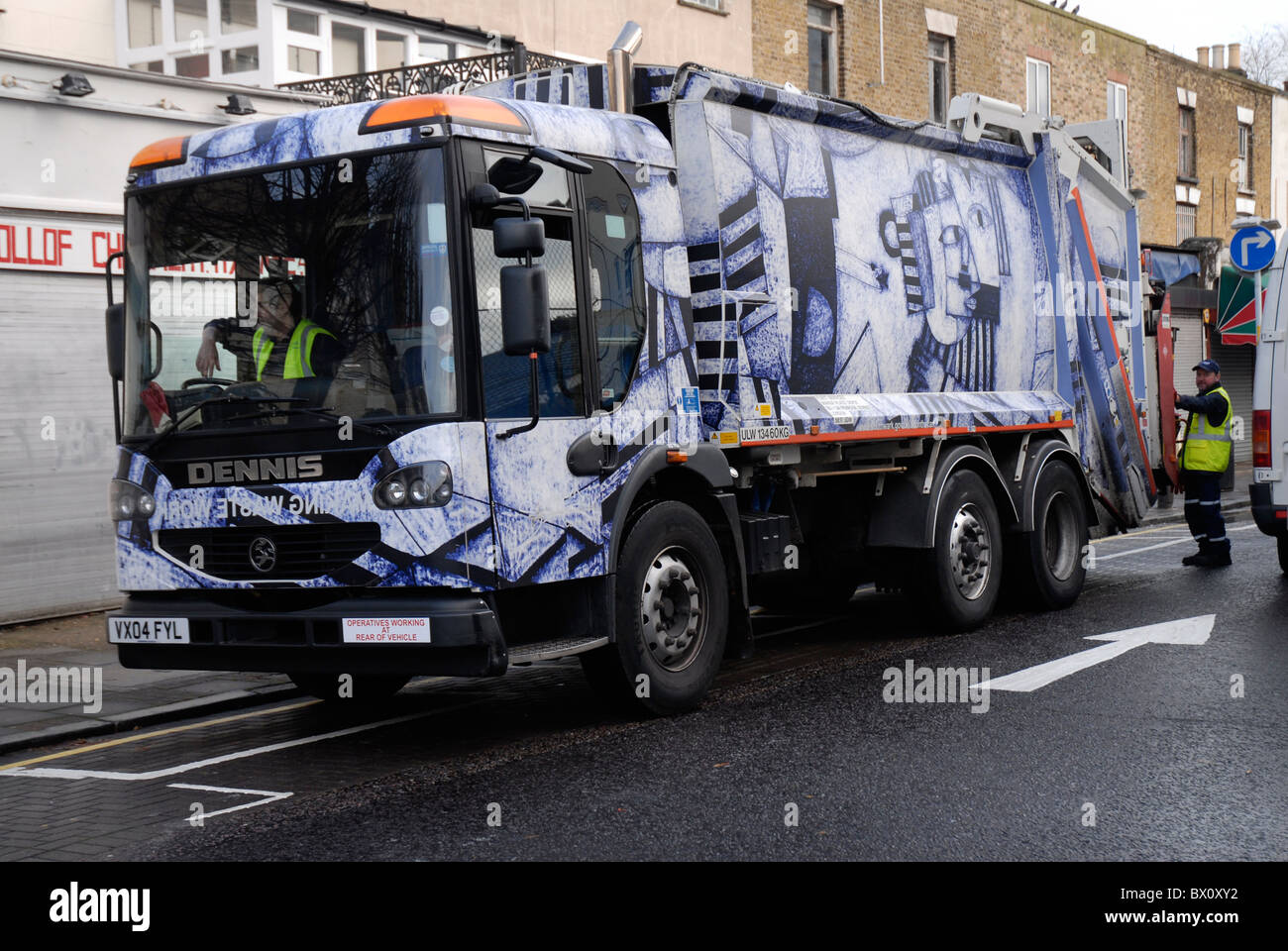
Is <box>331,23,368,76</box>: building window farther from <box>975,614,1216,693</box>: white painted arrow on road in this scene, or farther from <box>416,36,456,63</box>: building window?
<box>975,614,1216,693</box>: white painted arrow on road

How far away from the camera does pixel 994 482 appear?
10.5 metres

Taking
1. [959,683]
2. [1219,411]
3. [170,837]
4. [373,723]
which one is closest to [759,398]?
[959,683]

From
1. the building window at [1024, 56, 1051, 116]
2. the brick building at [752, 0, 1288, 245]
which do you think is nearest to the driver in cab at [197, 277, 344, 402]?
the brick building at [752, 0, 1288, 245]

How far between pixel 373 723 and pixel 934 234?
16.0 ft

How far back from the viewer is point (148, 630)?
23.1ft

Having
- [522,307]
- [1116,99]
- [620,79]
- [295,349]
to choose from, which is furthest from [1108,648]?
[1116,99]

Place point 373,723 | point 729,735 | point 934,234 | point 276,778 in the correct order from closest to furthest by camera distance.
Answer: point 276,778
point 729,735
point 373,723
point 934,234

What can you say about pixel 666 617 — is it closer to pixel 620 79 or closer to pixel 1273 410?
pixel 620 79

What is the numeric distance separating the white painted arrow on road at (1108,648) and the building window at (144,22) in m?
9.57

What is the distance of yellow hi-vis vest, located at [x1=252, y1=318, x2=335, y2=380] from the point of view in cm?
670

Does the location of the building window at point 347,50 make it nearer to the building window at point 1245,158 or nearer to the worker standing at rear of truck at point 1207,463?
the worker standing at rear of truck at point 1207,463

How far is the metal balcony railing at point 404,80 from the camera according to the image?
533 inches

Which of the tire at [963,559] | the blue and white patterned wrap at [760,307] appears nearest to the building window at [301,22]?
the blue and white patterned wrap at [760,307]
